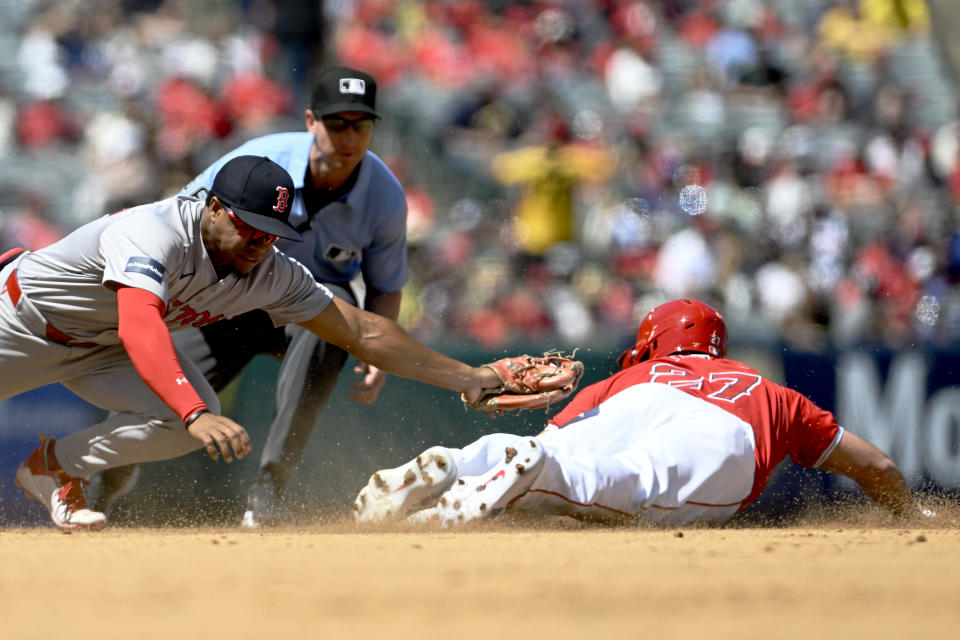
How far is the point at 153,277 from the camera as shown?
4559 millimetres

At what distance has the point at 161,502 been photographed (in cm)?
680

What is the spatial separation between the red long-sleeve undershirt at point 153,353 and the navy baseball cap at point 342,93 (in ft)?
5.18

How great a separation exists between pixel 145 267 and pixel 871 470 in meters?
3.45

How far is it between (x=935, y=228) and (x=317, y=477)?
7.31 meters

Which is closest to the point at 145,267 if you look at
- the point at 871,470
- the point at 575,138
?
the point at 871,470

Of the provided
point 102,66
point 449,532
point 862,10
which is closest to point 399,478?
point 449,532

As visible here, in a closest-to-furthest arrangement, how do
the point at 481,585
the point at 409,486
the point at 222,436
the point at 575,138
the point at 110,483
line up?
the point at 481,585 < the point at 222,436 < the point at 409,486 < the point at 110,483 < the point at 575,138

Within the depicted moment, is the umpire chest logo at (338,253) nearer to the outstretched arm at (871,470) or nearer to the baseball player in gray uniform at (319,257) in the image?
the baseball player in gray uniform at (319,257)

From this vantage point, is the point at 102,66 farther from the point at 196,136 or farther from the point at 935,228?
the point at 935,228

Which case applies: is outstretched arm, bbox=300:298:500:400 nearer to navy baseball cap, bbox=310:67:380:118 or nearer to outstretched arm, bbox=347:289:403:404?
outstretched arm, bbox=347:289:403:404

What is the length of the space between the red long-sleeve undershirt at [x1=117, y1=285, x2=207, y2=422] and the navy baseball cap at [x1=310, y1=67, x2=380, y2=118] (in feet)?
5.18

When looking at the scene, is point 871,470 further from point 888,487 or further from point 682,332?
point 682,332

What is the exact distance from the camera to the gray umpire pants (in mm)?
6031

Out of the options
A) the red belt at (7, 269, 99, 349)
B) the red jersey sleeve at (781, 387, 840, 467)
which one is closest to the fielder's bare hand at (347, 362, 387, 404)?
the red belt at (7, 269, 99, 349)
